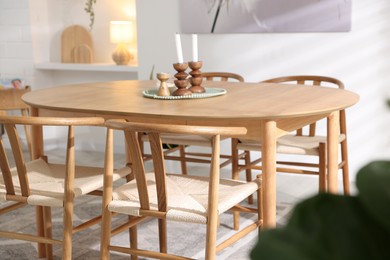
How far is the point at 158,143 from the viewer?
187 centimetres

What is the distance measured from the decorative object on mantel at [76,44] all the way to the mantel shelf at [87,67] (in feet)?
0.41

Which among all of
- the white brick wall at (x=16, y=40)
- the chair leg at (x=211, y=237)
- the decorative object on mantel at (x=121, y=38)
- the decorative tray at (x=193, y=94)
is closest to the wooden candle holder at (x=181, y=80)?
the decorative tray at (x=193, y=94)

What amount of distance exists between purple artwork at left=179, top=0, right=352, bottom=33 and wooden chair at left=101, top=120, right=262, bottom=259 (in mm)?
1953

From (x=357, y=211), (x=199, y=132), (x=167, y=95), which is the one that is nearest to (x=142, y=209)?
(x=199, y=132)

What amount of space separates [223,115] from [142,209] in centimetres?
42

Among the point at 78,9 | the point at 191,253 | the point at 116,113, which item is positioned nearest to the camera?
the point at 116,113

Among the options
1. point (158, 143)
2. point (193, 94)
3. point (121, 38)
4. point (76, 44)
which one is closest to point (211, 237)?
point (158, 143)

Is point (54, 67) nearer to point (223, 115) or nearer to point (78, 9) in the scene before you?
point (78, 9)

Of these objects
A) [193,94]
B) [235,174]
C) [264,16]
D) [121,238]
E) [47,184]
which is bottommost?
[121,238]

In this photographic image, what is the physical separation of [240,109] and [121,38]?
2.70m

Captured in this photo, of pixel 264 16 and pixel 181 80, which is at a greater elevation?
pixel 264 16

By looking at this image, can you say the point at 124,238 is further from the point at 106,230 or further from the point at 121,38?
the point at 121,38

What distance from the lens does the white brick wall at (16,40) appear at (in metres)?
5.16

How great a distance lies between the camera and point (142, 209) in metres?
2.00
